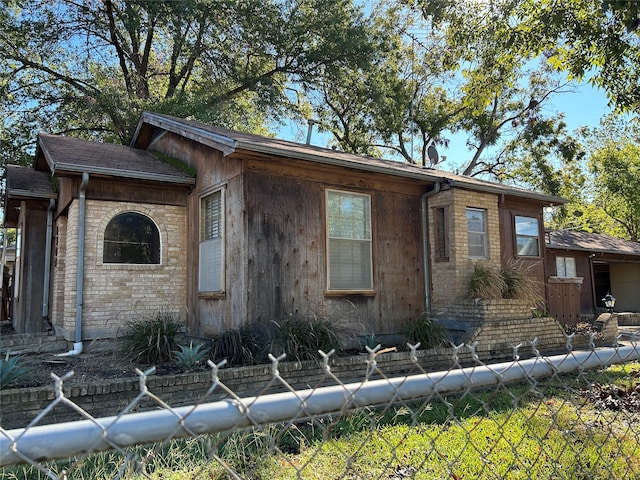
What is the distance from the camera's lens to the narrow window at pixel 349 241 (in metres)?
8.77

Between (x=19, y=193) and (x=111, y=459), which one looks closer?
(x=111, y=459)

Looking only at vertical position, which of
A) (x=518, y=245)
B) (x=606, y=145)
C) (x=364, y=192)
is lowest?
(x=518, y=245)

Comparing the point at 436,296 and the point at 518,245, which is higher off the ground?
the point at 518,245

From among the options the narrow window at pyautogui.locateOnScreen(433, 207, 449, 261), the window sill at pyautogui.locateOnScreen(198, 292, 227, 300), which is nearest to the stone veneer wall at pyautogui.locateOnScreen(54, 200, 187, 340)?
the window sill at pyautogui.locateOnScreen(198, 292, 227, 300)

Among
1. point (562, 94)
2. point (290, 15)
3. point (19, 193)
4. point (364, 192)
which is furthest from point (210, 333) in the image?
point (562, 94)

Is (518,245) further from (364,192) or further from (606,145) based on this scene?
(606,145)

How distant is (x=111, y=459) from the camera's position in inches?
134

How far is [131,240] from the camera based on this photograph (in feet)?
29.3

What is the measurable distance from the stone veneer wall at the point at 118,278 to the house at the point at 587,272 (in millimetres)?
9582

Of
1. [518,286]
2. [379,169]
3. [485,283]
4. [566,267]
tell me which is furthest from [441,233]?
[566,267]

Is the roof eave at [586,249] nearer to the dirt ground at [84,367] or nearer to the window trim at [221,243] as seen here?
the window trim at [221,243]

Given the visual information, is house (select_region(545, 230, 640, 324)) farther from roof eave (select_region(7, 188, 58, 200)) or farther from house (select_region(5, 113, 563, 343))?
roof eave (select_region(7, 188, 58, 200))

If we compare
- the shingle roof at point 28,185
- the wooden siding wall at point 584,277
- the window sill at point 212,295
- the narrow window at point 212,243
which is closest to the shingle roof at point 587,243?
the wooden siding wall at point 584,277

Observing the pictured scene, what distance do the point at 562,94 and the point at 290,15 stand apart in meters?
14.1
